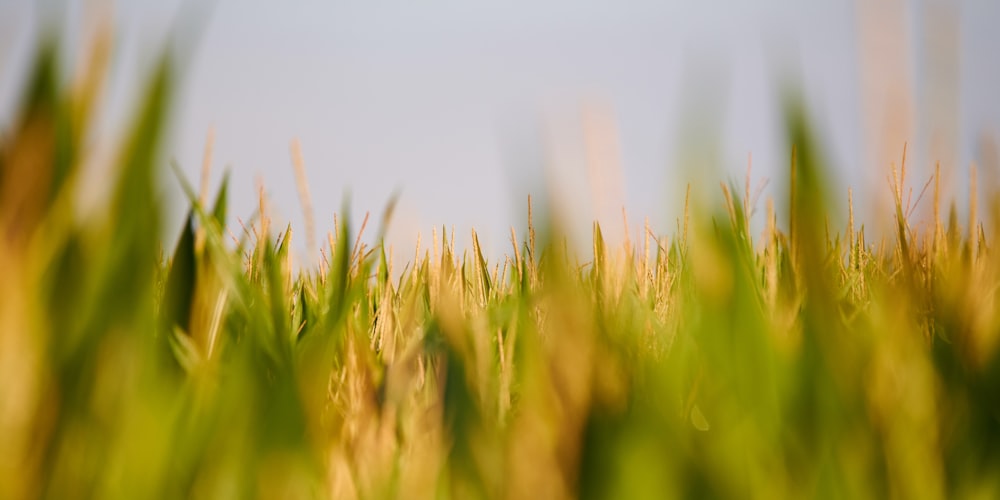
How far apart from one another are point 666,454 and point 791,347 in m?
0.22

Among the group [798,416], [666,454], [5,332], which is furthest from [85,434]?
[798,416]

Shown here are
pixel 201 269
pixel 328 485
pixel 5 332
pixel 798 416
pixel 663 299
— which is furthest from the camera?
pixel 663 299

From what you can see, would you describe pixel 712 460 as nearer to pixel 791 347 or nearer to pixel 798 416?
pixel 798 416

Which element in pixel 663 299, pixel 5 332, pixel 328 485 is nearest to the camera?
pixel 5 332

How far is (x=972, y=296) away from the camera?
0.85 metres

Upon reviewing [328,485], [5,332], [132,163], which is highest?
[132,163]

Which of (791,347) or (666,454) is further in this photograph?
(791,347)

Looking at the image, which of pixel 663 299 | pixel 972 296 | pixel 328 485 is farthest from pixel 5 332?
pixel 663 299

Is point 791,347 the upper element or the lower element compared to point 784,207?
lower

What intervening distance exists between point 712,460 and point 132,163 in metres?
0.45

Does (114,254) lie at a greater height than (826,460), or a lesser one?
greater

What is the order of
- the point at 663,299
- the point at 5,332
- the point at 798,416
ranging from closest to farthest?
the point at 5,332 < the point at 798,416 < the point at 663,299

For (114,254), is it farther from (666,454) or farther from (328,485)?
(666,454)

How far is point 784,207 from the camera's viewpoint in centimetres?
66
